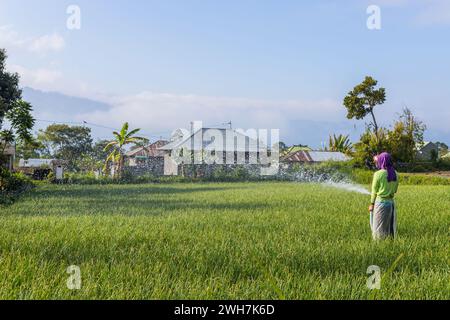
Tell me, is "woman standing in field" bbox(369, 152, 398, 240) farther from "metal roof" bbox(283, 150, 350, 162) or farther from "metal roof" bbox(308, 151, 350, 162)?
"metal roof" bbox(308, 151, 350, 162)

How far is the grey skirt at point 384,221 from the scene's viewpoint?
7.74 m

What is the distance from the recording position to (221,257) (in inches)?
234

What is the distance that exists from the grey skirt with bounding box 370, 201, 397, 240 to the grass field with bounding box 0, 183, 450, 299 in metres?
0.21

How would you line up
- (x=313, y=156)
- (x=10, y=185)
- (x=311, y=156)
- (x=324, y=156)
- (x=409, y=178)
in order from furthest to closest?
(x=324, y=156)
(x=313, y=156)
(x=311, y=156)
(x=409, y=178)
(x=10, y=185)

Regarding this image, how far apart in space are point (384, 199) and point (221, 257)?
10.6 feet

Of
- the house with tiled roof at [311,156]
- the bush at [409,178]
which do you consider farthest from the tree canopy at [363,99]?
the house with tiled roof at [311,156]

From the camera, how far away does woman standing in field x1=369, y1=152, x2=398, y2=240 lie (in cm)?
771

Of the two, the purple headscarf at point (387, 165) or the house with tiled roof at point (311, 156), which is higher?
the house with tiled roof at point (311, 156)

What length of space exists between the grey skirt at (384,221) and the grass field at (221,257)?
21 cm

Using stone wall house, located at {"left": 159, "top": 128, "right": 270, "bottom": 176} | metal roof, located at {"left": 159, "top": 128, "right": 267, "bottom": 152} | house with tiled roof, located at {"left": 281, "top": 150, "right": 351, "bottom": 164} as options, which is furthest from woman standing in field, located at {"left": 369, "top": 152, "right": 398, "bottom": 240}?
house with tiled roof, located at {"left": 281, "top": 150, "right": 351, "bottom": 164}

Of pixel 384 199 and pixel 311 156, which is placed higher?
pixel 311 156

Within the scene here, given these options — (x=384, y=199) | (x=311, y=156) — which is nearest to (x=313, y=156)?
(x=311, y=156)

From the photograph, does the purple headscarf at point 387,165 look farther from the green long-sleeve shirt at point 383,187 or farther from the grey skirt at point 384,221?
the grey skirt at point 384,221

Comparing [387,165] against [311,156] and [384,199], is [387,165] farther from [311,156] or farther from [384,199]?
[311,156]
